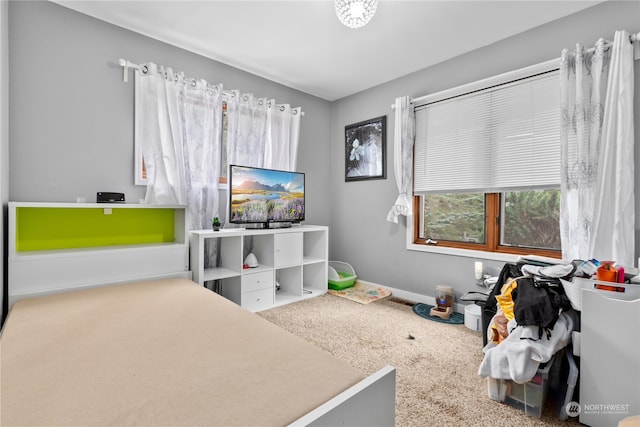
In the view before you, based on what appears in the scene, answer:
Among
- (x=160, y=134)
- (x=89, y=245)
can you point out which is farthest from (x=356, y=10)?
(x=89, y=245)

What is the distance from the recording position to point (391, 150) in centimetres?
346

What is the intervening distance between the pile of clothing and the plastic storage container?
97mm

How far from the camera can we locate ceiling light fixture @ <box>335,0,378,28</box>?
191 cm

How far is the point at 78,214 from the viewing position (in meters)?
2.25

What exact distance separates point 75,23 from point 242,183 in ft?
5.60

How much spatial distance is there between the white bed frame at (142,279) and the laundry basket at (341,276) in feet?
5.50

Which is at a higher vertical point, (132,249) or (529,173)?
(529,173)

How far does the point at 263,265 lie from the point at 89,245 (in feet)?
4.80

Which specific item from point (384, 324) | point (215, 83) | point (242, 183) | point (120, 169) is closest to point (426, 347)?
point (384, 324)

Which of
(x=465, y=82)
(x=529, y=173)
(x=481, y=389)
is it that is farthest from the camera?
(x=465, y=82)

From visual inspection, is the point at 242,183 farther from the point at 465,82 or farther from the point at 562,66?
the point at 562,66

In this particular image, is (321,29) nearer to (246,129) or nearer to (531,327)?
(246,129)

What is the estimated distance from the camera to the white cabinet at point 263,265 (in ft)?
8.52

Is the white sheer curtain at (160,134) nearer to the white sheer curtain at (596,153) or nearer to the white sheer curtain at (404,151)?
the white sheer curtain at (404,151)
